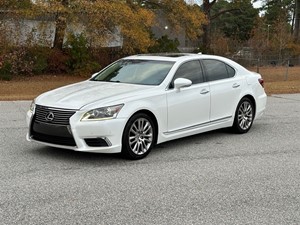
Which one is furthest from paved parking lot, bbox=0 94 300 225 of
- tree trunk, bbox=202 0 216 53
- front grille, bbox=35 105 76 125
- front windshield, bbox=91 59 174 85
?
tree trunk, bbox=202 0 216 53

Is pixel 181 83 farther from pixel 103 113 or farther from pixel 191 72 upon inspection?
pixel 103 113

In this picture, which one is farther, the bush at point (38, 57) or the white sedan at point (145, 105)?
the bush at point (38, 57)

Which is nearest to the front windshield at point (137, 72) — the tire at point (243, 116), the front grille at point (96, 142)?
the front grille at point (96, 142)

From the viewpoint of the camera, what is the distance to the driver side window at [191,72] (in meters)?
7.38

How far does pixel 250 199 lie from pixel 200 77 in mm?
3213

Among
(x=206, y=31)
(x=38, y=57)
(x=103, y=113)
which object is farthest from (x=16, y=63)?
(x=103, y=113)

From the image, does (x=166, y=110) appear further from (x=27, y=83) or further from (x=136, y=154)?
(x=27, y=83)

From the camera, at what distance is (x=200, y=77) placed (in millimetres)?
7695

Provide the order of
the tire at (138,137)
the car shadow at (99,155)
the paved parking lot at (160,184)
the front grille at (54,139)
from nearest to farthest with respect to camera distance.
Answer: the paved parking lot at (160,184) < the front grille at (54,139) < the tire at (138,137) < the car shadow at (99,155)

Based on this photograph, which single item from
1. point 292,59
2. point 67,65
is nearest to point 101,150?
point 67,65

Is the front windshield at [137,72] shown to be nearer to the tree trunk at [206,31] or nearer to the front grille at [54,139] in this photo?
the front grille at [54,139]

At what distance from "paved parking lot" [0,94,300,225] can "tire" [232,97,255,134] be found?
437 millimetres

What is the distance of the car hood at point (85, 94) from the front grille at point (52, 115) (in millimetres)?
63

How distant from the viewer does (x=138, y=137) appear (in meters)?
6.47
